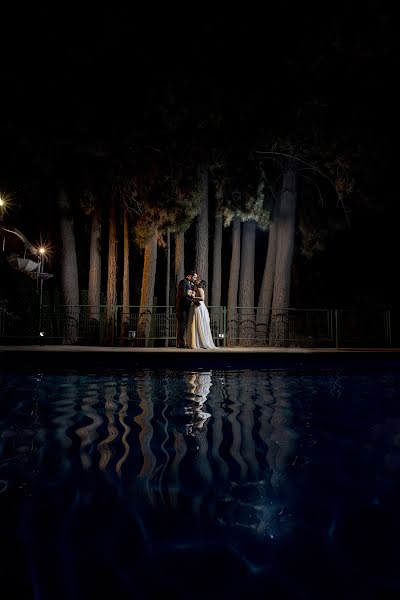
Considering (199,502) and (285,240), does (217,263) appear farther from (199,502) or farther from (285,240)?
(199,502)

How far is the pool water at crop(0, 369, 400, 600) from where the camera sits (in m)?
2.20

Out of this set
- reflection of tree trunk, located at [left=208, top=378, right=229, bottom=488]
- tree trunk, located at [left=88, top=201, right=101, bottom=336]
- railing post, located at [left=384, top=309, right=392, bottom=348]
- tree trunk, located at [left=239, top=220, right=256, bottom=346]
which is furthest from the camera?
tree trunk, located at [left=88, top=201, right=101, bottom=336]

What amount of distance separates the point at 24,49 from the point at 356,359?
15.6m

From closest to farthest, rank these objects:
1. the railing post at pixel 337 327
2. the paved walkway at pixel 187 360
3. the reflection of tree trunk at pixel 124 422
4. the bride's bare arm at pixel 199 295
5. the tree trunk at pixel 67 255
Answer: the reflection of tree trunk at pixel 124 422
the paved walkway at pixel 187 360
the bride's bare arm at pixel 199 295
the railing post at pixel 337 327
the tree trunk at pixel 67 255

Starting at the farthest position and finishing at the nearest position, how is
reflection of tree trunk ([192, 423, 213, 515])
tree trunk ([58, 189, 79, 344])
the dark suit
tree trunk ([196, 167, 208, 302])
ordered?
1. tree trunk ([58, 189, 79, 344])
2. tree trunk ([196, 167, 208, 302])
3. the dark suit
4. reflection of tree trunk ([192, 423, 213, 515])

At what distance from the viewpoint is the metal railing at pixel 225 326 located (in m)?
20.7

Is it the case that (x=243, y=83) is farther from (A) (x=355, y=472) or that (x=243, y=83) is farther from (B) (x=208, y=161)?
(A) (x=355, y=472)

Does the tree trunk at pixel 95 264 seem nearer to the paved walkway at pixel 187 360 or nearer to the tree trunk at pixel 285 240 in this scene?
the tree trunk at pixel 285 240

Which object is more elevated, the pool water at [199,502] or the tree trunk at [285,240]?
the tree trunk at [285,240]

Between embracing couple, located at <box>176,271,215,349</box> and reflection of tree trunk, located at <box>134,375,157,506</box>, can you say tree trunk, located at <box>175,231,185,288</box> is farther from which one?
reflection of tree trunk, located at <box>134,375,157,506</box>

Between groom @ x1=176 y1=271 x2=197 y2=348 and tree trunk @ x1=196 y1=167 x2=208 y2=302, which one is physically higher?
tree trunk @ x1=196 y1=167 x2=208 y2=302

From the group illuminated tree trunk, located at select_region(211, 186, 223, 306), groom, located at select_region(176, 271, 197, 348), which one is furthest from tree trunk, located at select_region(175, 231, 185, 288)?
groom, located at select_region(176, 271, 197, 348)

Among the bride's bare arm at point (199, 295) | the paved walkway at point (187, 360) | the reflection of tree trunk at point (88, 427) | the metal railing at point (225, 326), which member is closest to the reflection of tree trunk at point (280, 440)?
the reflection of tree trunk at point (88, 427)

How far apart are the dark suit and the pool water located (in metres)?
10.2
